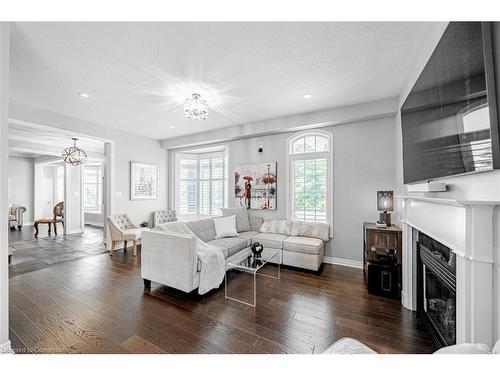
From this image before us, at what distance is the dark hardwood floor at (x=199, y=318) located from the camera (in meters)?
1.66

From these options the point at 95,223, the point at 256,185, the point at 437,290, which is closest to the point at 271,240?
the point at 256,185

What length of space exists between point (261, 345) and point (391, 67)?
3.05m

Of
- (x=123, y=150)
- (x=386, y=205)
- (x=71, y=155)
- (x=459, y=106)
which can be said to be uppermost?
(x=123, y=150)

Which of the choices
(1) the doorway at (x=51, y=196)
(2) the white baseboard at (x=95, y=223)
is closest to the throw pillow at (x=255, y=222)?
(1) the doorway at (x=51, y=196)

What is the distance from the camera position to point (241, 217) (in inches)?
168

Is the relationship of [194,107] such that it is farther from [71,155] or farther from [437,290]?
[71,155]

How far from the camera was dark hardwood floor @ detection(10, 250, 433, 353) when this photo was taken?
1659mm

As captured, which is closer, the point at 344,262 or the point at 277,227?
the point at 344,262

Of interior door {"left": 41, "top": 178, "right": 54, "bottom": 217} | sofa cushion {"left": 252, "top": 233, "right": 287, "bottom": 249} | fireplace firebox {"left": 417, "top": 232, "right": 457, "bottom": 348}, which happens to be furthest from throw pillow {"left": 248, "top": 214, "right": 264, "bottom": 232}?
interior door {"left": 41, "top": 178, "right": 54, "bottom": 217}

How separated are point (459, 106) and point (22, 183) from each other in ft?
36.6

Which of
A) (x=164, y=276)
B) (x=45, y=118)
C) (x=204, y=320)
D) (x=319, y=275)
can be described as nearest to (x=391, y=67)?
(x=319, y=275)

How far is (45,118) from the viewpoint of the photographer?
11.2ft

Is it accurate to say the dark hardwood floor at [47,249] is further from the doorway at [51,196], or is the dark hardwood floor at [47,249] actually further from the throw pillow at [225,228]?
the throw pillow at [225,228]
